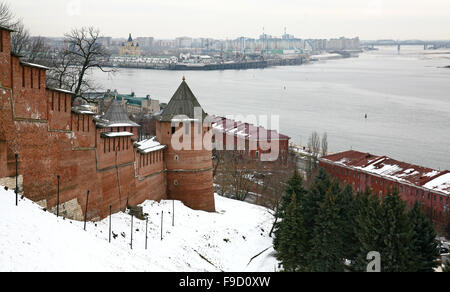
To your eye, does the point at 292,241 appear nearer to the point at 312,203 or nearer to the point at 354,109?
the point at 312,203

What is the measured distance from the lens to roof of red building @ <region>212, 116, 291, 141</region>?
36.8 metres

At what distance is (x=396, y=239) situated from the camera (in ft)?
38.6

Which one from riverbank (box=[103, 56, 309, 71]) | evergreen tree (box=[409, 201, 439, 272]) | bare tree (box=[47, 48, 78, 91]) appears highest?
riverbank (box=[103, 56, 309, 71])

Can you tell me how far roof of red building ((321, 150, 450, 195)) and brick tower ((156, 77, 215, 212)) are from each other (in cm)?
1114

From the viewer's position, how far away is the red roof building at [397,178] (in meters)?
24.1

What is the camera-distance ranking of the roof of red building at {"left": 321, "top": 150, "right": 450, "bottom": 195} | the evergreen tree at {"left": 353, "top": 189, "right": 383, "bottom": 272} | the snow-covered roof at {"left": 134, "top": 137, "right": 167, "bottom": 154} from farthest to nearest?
the roof of red building at {"left": 321, "top": 150, "right": 450, "bottom": 195}
the snow-covered roof at {"left": 134, "top": 137, "right": 167, "bottom": 154}
the evergreen tree at {"left": 353, "top": 189, "right": 383, "bottom": 272}

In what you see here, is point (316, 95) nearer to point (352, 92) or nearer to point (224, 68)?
point (352, 92)

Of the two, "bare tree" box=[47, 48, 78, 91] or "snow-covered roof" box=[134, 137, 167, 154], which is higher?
"bare tree" box=[47, 48, 78, 91]

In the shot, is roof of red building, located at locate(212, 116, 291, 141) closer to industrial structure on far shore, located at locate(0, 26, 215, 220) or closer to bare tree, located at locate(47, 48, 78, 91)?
bare tree, located at locate(47, 48, 78, 91)

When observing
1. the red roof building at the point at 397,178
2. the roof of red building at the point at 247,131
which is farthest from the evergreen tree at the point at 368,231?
the roof of red building at the point at 247,131

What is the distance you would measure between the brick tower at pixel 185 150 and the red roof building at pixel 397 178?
307 inches

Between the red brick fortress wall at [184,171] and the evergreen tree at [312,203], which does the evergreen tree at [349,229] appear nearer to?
the evergreen tree at [312,203]

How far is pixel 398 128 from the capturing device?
→ 4850 cm

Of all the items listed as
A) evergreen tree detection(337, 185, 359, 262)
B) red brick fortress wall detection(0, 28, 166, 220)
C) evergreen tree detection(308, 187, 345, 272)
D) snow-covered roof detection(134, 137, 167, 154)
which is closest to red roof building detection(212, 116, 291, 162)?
snow-covered roof detection(134, 137, 167, 154)
